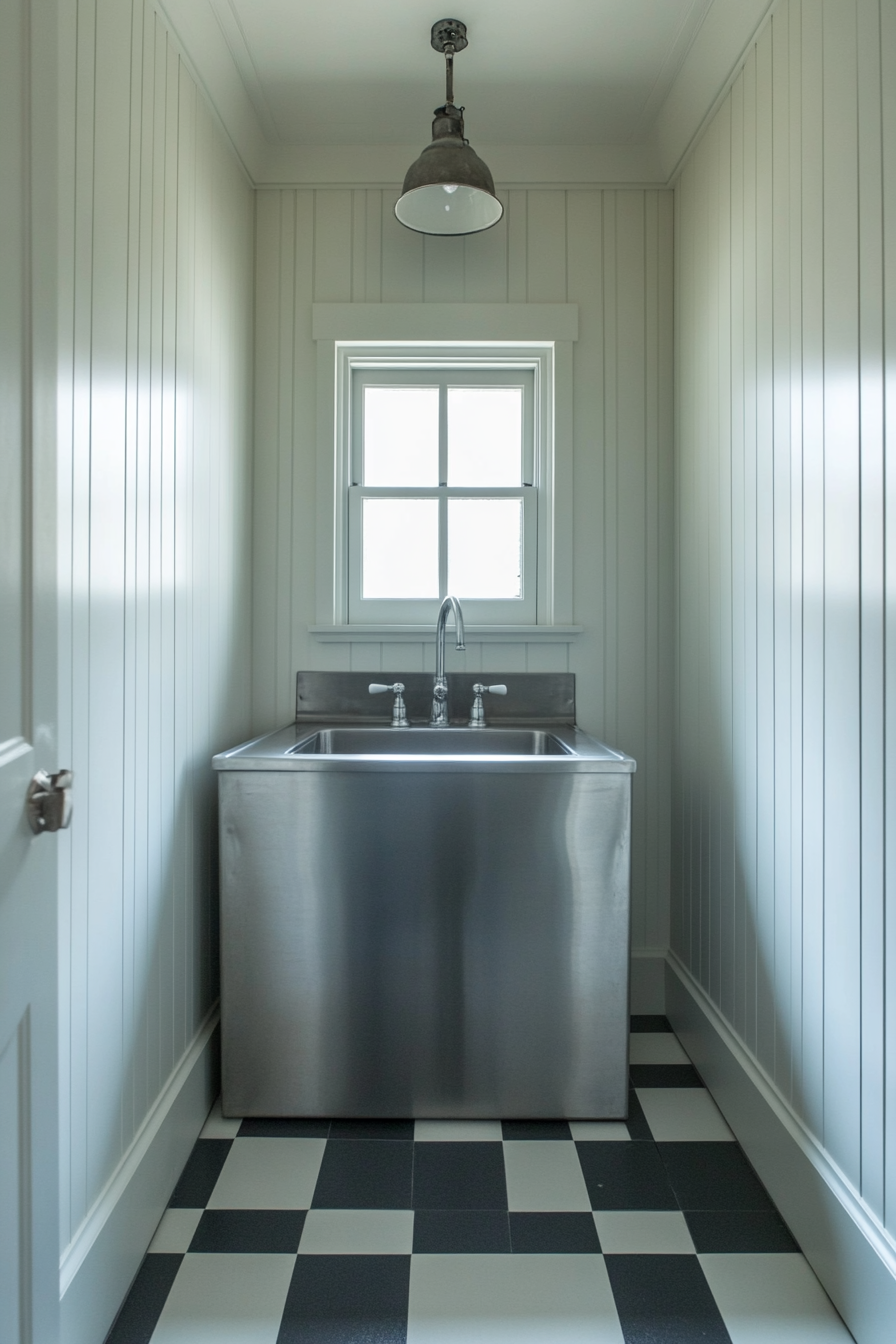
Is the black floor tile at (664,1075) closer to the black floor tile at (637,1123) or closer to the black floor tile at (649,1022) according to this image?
the black floor tile at (637,1123)

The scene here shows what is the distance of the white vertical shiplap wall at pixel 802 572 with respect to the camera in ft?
4.36

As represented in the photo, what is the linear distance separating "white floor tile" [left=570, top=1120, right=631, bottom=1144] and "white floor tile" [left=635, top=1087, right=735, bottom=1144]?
72 millimetres

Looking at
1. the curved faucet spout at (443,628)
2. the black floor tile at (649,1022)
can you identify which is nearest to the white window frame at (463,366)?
the curved faucet spout at (443,628)

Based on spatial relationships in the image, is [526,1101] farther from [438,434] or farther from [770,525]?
[438,434]

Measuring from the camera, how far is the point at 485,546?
273cm

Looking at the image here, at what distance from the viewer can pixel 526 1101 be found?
194 centimetres

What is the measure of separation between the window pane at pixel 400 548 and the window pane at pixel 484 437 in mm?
158

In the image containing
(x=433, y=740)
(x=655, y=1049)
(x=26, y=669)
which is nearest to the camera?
(x=26, y=669)

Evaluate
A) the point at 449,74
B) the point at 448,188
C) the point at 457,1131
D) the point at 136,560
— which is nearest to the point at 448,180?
the point at 448,188

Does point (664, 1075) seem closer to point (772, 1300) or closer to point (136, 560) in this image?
point (772, 1300)

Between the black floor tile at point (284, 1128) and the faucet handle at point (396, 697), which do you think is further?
the faucet handle at point (396, 697)

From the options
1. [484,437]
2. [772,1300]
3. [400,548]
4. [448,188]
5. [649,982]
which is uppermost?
[448,188]

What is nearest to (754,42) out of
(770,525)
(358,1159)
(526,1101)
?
(770,525)

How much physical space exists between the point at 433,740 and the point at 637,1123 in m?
1.09
